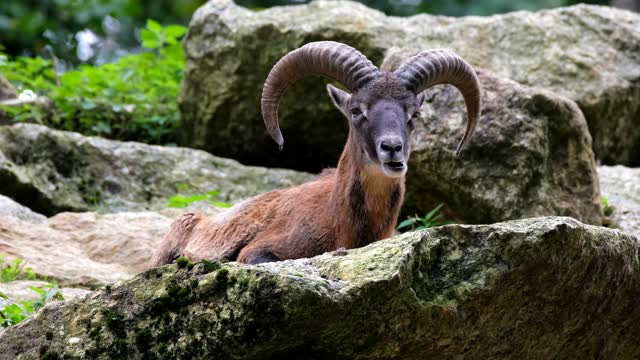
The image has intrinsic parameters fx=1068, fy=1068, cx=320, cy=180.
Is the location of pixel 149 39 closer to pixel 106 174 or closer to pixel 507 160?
pixel 106 174

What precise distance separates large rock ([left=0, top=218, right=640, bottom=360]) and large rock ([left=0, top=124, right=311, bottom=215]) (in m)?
6.44

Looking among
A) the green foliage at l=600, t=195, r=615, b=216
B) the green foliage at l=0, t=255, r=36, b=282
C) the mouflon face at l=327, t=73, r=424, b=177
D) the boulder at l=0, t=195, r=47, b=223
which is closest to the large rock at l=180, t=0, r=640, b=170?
the green foliage at l=600, t=195, r=615, b=216

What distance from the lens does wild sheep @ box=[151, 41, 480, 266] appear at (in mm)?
8805

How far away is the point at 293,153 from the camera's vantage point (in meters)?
13.6

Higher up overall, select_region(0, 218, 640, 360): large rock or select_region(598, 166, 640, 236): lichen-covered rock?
select_region(0, 218, 640, 360): large rock

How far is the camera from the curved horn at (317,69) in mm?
9156

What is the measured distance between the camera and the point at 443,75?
30.7 feet

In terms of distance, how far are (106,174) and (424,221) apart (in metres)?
4.02

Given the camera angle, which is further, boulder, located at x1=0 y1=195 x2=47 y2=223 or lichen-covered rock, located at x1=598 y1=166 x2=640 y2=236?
lichen-covered rock, located at x1=598 y1=166 x2=640 y2=236

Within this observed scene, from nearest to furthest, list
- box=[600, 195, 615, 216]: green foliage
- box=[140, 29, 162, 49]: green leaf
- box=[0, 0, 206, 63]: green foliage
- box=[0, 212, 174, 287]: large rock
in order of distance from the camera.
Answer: box=[0, 212, 174, 287]: large rock
box=[600, 195, 615, 216]: green foliage
box=[140, 29, 162, 49]: green leaf
box=[0, 0, 206, 63]: green foliage

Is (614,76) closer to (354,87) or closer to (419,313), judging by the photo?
(354,87)

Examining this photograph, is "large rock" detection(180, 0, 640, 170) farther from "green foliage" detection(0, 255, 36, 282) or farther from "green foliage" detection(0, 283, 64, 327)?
"green foliage" detection(0, 283, 64, 327)

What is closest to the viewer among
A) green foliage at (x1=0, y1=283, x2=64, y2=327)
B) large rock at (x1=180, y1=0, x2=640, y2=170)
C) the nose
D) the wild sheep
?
green foliage at (x1=0, y1=283, x2=64, y2=327)

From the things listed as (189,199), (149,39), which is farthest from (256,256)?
(149,39)
